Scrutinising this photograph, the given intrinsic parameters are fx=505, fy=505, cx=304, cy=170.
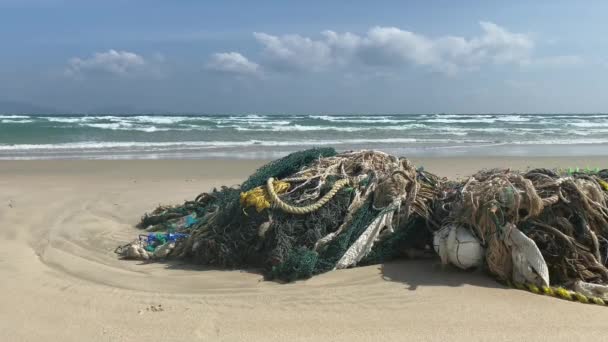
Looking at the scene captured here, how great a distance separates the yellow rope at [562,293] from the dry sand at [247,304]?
68 millimetres

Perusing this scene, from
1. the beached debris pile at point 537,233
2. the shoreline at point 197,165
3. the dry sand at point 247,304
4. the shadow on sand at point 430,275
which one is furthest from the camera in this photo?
the shoreline at point 197,165

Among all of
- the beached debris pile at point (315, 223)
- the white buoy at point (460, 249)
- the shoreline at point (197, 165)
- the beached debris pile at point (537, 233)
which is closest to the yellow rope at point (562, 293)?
the beached debris pile at point (537, 233)

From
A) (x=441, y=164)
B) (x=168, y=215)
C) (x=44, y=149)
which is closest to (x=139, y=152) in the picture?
(x=44, y=149)

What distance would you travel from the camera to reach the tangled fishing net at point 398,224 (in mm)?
3891

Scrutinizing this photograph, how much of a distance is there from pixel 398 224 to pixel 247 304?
1.63 m

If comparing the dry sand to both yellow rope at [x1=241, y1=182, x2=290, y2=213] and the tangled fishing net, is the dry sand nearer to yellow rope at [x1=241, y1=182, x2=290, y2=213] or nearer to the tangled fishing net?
the tangled fishing net

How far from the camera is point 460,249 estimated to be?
4031 millimetres

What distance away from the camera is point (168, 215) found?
633 centimetres

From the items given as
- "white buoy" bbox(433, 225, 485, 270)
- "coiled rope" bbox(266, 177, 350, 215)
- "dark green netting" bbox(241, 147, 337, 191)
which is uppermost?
"dark green netting" bbox(241, 147, 337, 191)

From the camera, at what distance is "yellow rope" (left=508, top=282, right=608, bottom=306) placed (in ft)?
11.9

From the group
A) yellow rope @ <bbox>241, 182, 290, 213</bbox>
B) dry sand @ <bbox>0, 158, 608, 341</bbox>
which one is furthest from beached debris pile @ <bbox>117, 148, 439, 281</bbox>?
dry sand @ <bbox>0, 158, 608, 341</bbox>

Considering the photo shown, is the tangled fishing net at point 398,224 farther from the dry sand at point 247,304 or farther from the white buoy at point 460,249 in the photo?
the dry sand at point 247,304

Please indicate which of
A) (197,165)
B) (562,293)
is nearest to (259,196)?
(562,293)

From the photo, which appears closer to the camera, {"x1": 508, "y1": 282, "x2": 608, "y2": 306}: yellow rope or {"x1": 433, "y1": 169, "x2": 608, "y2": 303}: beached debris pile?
{"x1": 508, "y1": 282, "x2": 608, "y2": 306}: yellow rope
